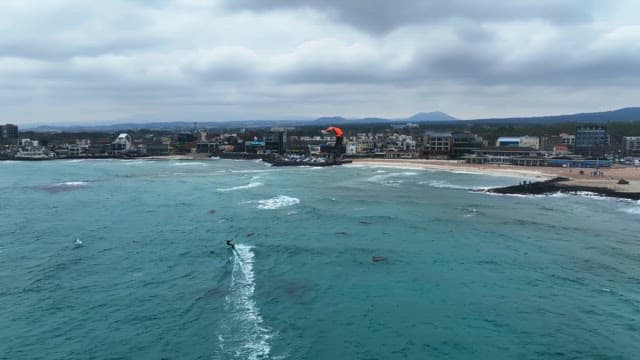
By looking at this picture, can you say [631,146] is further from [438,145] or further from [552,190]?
[552,190]

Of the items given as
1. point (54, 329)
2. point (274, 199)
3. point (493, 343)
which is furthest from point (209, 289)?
point (274, 199)

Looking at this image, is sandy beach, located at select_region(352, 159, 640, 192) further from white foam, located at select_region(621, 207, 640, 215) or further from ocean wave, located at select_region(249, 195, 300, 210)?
ocean wave, located at select_region(249, 195, 300, 210)

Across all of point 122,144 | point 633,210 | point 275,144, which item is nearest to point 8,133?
point 122,144

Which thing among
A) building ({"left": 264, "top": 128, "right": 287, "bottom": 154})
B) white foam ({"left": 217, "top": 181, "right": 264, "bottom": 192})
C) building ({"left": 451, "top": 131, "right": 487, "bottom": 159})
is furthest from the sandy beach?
white foam ({"left": 217, "top": 181, "right": 264, "bottom": 192})

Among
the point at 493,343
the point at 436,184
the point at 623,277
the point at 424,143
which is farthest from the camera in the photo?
the point at 424,143

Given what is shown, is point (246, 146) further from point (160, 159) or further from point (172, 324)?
point (172, 324)

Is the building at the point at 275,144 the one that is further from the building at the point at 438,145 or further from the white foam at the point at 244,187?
the white foam at the point at 244,187

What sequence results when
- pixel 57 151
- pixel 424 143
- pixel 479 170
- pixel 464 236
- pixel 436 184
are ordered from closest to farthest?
pixel 464 236 < pixel 436 184 < pixel 479 170 < pixel 424 143 < pixel 57 151

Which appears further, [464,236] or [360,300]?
[464,236]
